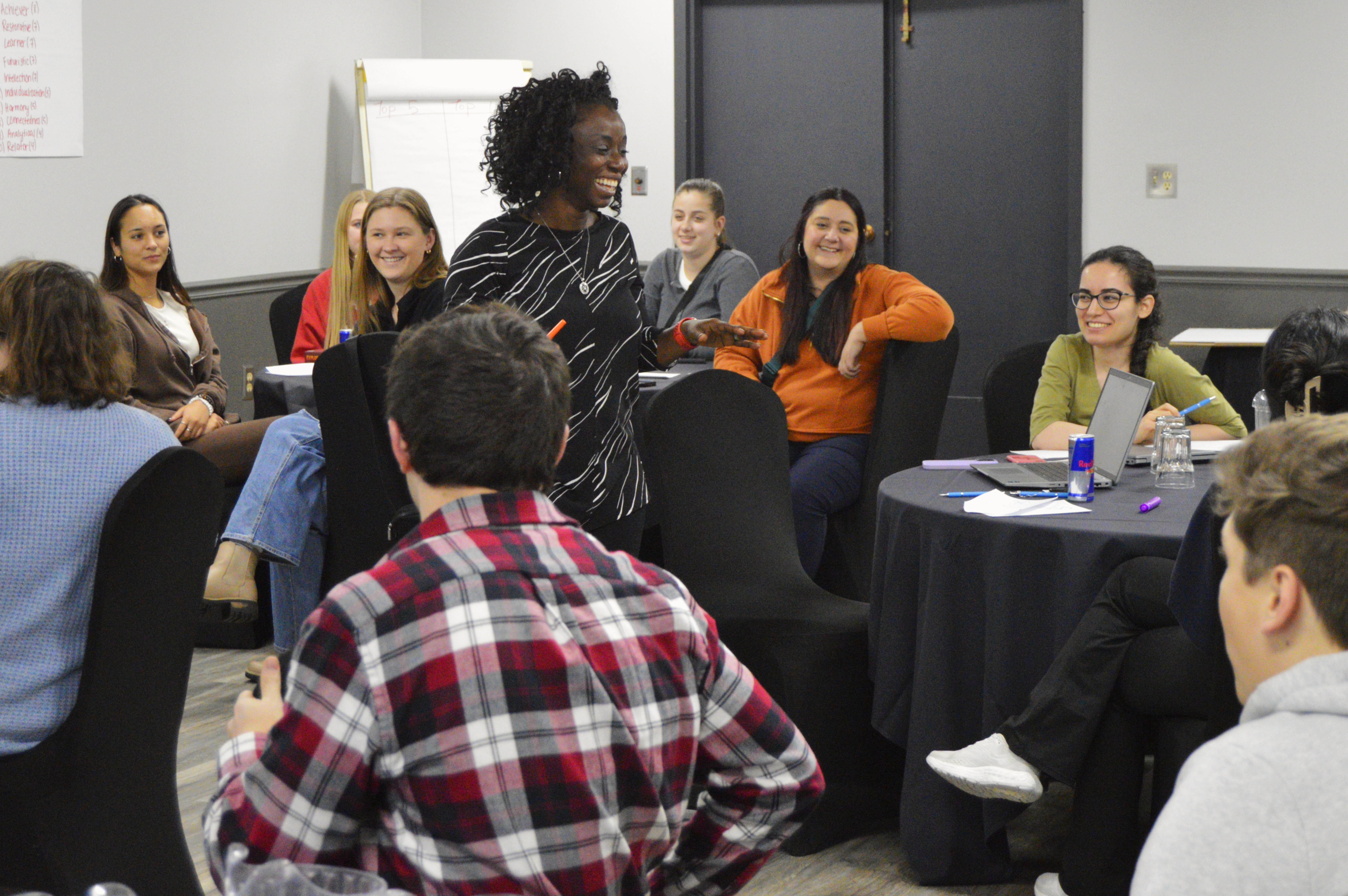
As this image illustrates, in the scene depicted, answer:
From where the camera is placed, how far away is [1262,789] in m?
0.90

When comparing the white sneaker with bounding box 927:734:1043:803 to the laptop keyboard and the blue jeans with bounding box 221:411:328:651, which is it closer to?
the laptop keyboard

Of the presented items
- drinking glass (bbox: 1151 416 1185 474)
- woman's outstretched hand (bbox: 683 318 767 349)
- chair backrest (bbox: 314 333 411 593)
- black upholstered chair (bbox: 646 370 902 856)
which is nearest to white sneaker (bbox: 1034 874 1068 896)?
black upholstered chair (bbox: 646 370 902 856)

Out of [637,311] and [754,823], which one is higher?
[637,311]

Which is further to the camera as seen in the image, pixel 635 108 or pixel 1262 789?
pixel 635 108

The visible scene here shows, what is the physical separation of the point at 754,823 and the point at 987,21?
5.59 m

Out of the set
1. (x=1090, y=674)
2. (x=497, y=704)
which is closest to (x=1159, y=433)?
(x=1090, y=674)

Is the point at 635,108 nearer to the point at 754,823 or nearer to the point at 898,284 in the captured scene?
the point at 898,284

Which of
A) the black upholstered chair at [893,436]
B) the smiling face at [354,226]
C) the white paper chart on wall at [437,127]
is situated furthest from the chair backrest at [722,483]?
the white paper chart on wall at [437,127]

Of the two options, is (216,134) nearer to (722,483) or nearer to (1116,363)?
(722,483)

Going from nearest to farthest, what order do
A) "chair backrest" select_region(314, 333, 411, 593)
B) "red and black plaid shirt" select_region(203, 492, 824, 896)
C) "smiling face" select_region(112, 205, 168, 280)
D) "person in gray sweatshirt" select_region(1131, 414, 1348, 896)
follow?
1. "person in gray sweatshirt" select_region(1131, 414, 1348, 896)
2. "red and black plaid shirt" select_region(203, 492, 824, 896)
3. "chair backrest" select_region(314, 333, 411, 593)
4. "smiling face" select_region(112, 205, 168, 280)

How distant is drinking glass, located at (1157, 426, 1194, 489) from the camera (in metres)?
2.74

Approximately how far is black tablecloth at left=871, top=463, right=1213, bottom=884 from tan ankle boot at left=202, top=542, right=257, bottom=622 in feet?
5.81

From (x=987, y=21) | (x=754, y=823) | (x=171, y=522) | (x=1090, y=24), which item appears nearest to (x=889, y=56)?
(x=987, y=21)

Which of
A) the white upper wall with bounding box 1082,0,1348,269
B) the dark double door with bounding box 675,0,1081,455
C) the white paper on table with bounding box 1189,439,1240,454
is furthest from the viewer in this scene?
the dark double door with bounding box 675,0,1081,455
